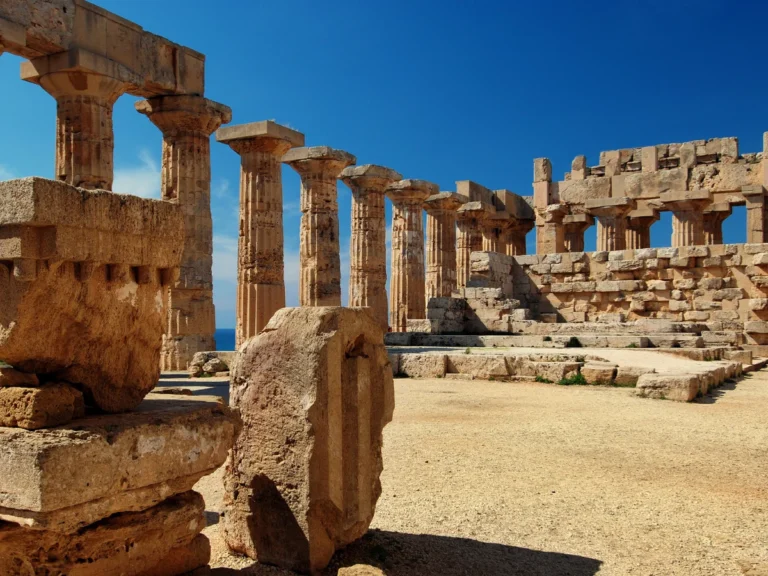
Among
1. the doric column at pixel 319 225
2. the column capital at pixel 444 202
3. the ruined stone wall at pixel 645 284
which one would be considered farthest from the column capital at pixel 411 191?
the doric column at pixel 319 225

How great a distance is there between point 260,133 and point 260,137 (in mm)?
341

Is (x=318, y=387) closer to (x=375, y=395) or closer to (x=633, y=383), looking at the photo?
(x=375, y=395)

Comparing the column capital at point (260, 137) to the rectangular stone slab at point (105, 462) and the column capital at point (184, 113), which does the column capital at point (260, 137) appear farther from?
the rectangular stone slab at point (105, 462)

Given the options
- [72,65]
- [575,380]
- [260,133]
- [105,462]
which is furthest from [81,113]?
[105,462]

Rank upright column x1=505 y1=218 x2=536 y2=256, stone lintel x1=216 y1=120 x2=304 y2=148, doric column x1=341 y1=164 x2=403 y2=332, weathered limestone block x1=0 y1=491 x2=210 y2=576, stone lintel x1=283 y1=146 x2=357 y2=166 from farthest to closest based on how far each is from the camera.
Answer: upright column x1=505 y1=218 x2=536 y2=256 → doric column x1=341 y1=164 x2=403 y2=332 → stone lintel x1=283 y1=146 x2=357 y2=166 → stone lintel x1=216 y1=120 x2=304 y2=148 → weathered limestone block x1=0 y1=491 x2=210 y2=576

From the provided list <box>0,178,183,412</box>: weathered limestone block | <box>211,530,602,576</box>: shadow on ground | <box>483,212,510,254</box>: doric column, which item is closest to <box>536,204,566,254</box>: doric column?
<box>483,212,510,254</box>: doric column

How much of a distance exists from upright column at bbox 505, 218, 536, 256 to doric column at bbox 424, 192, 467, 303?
751 cm

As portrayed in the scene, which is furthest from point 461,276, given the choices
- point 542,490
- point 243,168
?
point 542,490

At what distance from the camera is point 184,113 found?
14070 mm

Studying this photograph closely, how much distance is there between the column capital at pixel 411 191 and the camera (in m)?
22.4

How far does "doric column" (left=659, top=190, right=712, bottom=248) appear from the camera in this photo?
80.9 ft

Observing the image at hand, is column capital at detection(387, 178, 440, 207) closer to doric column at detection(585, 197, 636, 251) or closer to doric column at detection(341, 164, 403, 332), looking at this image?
doric column at detection(341, 164, 403, 332)

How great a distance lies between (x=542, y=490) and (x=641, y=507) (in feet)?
2.31

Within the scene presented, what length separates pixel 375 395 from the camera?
4.34 m
